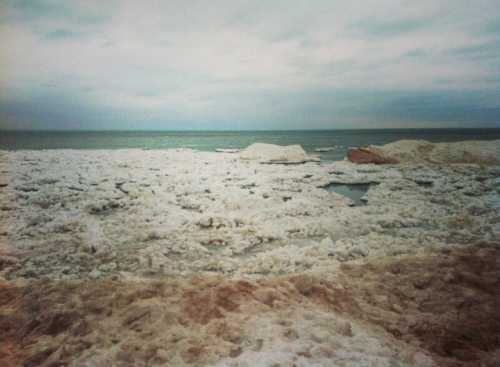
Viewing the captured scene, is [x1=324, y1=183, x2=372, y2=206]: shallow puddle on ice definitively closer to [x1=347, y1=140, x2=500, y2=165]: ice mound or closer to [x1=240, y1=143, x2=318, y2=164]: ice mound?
[x1=347, y1=140, x2=500, y2=165]: ice mound

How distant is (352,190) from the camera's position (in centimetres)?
898

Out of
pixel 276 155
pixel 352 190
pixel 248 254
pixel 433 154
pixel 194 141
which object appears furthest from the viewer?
pixel 194 141

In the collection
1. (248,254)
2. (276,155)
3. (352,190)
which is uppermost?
(276,155)

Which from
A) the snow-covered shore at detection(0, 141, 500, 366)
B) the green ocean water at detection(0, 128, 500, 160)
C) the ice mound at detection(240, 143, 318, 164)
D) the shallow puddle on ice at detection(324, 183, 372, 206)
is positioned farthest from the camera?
the green ocean water at detection(0, 128, 500, 160)

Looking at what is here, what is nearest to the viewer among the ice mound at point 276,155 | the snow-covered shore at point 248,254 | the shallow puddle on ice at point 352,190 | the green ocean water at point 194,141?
the snow-covered shore at point 248,254

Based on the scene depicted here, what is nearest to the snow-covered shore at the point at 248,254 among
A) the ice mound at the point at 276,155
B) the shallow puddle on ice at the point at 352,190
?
the shallow puddle on ice at the point at 352,190

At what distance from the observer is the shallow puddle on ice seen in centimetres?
794

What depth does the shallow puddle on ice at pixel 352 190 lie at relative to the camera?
794cm

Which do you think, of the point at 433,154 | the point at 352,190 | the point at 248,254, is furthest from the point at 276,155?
the point at 248,254

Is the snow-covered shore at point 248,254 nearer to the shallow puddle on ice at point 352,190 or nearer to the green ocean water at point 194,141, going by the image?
the shallow puddle on ice at point 352,190

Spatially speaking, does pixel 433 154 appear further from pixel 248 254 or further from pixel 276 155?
pixel 248 254

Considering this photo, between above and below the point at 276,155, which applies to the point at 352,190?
below

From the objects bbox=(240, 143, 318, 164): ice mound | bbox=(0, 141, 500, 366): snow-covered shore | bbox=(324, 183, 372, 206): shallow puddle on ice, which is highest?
bbox=(240, 143, 318, 164): ice mound

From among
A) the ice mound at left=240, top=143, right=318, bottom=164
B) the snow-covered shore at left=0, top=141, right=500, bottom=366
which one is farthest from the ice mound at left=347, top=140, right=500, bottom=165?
the snow-covered shore at left=0, top=141, right=500, bottom=366
